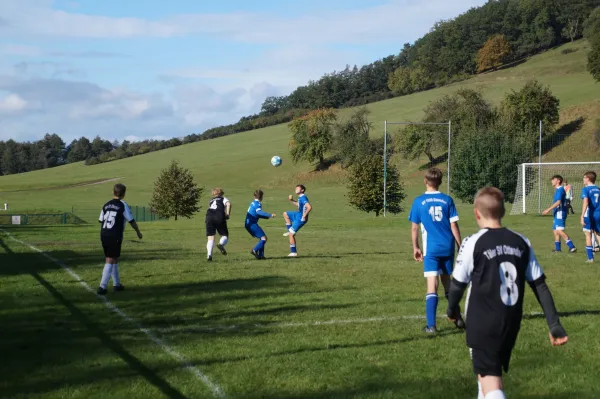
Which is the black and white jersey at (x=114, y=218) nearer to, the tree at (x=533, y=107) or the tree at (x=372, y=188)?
the tree at (x=372, y=188)

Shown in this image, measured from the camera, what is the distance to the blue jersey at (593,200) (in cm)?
1712

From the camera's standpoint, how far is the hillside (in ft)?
282

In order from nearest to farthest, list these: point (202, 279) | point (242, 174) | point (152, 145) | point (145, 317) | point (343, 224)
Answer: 1. point (145, 317)
2. point (202, 279)
3. point (343, 224)
4. point (242, 174)
5. point (152, 145)

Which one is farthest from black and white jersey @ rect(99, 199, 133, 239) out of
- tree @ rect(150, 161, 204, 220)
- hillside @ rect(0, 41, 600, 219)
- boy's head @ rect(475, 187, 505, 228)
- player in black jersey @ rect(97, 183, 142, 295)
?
hillside @ rect(0, 41, 600, 219)

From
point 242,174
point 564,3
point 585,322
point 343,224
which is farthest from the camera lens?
point 564,3

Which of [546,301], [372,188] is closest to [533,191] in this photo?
[372,188]

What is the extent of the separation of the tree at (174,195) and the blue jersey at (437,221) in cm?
4931

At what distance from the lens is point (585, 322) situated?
31.6 ft

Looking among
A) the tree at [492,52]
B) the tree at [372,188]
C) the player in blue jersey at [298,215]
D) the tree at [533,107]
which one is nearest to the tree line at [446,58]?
the tree at [492,52]

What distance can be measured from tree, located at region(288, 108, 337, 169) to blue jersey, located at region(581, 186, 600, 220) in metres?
80.6

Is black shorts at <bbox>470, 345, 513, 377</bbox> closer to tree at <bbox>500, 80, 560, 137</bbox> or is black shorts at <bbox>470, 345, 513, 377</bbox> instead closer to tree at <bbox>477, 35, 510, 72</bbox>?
tree at <bbox>500, 80, 560, 137</bbox>

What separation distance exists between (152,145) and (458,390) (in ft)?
481

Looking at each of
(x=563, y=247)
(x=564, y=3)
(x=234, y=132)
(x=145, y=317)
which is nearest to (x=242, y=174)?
(x=234, y=132)

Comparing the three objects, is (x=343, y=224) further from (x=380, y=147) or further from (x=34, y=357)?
(x=380, y=147)
